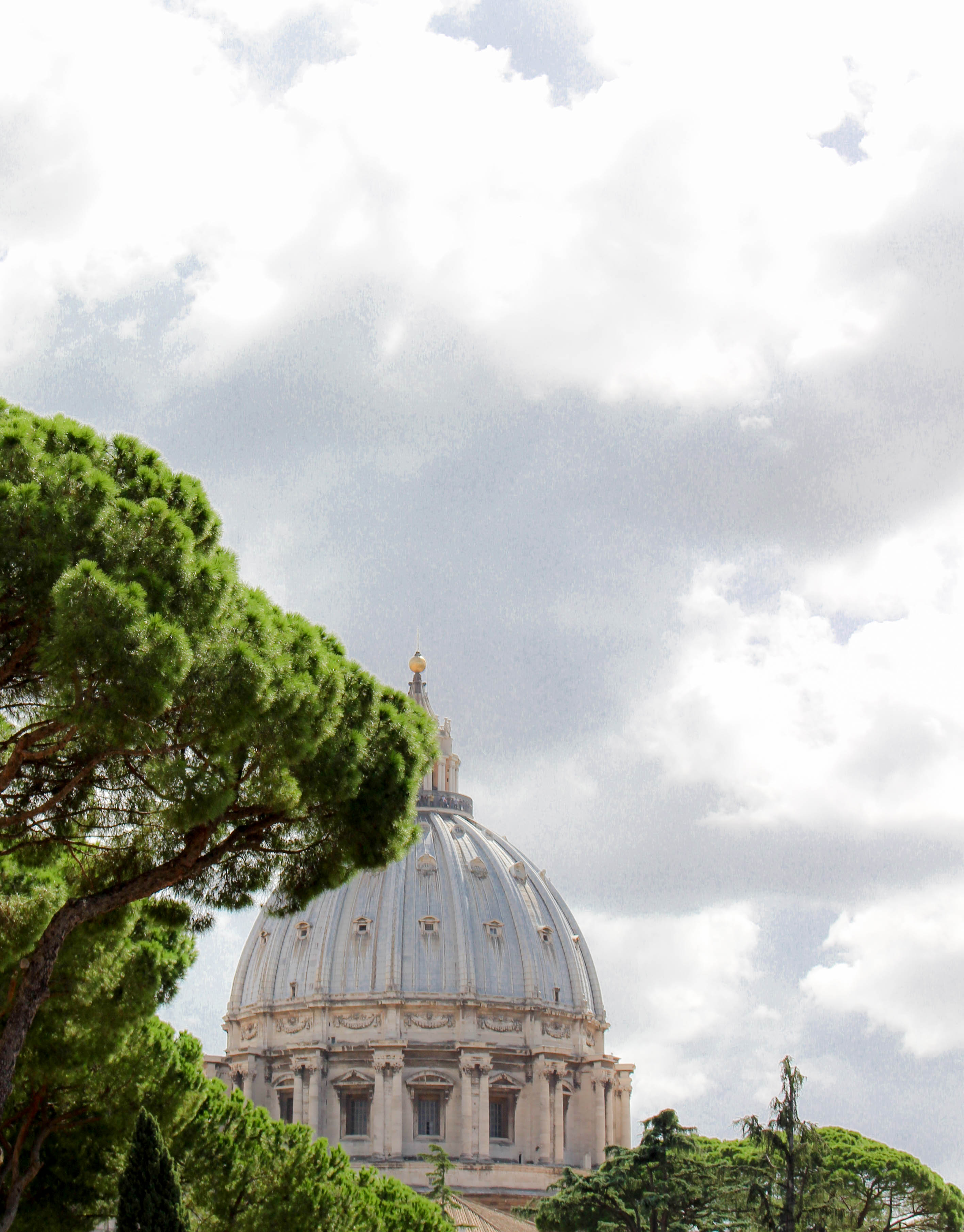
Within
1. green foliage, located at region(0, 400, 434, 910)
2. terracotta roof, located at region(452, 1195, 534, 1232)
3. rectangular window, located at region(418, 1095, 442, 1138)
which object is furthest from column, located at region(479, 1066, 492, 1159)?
green foliage, located at region(0, 400, 434, 910)

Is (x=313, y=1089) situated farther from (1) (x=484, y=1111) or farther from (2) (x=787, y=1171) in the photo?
(2) (x=787, y=1171)

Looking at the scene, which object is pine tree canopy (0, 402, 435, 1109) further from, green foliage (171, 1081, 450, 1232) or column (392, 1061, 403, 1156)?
column (392, 1061, 403, 1156)

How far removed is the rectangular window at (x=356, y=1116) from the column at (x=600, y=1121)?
11.7m

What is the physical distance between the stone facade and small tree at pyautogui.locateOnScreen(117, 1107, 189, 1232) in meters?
55.9

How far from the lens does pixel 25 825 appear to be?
15641 mm

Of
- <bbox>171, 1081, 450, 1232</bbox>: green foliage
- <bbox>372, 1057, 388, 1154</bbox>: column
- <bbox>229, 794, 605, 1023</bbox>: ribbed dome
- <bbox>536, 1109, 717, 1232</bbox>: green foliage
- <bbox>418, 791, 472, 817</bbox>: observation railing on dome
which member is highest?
<bbox>418, 791, 472, 817</bbox>: observation railing on dome

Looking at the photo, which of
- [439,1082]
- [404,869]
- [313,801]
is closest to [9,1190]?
[313,801]

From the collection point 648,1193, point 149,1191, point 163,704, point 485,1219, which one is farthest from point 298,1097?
point 163,704

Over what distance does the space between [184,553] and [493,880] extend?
74348 mm

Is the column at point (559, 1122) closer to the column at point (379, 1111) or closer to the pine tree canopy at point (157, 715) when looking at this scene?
the column at point (379, 1111)

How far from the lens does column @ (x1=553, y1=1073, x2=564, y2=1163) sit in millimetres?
77625

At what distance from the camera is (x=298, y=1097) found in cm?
7769

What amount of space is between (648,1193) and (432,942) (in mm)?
44338

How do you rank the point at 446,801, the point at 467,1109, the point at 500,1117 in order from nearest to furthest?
the point at 467,1109 < the point at 500,1117 < the point at 446,801
